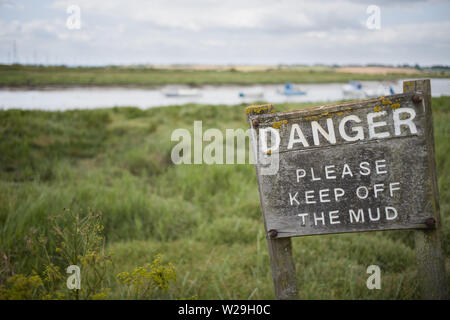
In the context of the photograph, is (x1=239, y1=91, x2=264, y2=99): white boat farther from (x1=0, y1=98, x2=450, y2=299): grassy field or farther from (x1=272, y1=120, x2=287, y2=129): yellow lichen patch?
(x1=272, y1=120, x2=287, y2=129): yellow lichen patch

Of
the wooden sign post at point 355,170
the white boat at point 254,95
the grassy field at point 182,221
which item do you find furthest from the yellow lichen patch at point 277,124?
the white boat at point 254,95

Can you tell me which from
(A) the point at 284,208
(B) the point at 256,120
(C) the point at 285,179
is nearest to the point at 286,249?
(A) the point at 284,208

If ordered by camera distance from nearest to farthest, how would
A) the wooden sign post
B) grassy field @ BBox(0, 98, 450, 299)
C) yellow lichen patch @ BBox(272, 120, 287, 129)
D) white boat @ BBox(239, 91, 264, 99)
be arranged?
the wooden sign post
yellow lichen patch @ BBox(272, 120, 287, 129)
grassy field @ BBox(0, 98, 450, 299)
white boat @ BBox(239, 91, 264, 99)

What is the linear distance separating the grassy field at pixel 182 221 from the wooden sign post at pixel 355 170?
137cm

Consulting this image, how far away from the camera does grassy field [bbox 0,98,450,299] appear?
126 inches

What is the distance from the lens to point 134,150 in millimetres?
7652

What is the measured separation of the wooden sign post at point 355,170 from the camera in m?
1.85

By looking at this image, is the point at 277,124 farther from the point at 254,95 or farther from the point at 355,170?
the point at 254,95

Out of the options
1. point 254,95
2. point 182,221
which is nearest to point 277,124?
point 182,221

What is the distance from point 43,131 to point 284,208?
855cm

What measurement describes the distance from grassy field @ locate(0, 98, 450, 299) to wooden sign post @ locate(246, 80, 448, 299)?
1369mm

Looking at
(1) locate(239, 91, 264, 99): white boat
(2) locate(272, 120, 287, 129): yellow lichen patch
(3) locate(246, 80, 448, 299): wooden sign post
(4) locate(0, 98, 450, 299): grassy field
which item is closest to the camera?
(3) locate(246, 80, 448, 299): wooden sign post

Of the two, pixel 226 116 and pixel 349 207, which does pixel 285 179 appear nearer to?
pixel 349 207

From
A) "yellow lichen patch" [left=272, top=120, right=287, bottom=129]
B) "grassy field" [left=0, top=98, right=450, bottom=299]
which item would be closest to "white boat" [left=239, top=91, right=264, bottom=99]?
"grassy field" [left=0, top=98, right=450, bottom=299]
